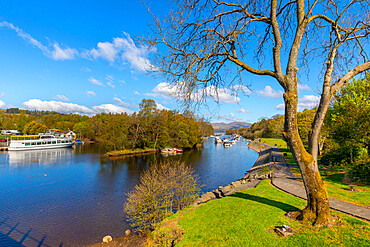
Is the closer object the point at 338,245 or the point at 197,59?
the point at 338,245

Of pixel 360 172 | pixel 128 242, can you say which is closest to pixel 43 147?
pixel 128 242

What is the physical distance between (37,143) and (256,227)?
6459 centimetres

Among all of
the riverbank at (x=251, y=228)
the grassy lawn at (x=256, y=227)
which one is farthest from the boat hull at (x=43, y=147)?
the grassy lawn at (x=256, y=227)

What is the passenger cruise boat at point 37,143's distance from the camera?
159ft

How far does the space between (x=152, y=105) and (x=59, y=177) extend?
2918cm

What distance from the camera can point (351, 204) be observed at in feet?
30.6

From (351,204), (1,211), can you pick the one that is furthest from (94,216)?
(351,204)

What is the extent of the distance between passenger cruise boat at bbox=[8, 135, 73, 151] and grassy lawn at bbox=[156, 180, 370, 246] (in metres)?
57.9

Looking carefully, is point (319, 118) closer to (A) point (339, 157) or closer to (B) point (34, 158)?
(A) point (339, 157)

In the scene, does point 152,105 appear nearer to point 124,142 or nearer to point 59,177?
point 124,142

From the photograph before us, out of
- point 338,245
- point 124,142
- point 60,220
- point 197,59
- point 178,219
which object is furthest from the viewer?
point 124,142

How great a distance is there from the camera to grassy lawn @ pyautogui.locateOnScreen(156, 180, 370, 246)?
551 cm

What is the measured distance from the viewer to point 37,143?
5350cm

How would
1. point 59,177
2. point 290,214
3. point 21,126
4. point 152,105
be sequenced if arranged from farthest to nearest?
1. point 21,126
2. point 152,105
3. point 59,177
4. point 290,214
